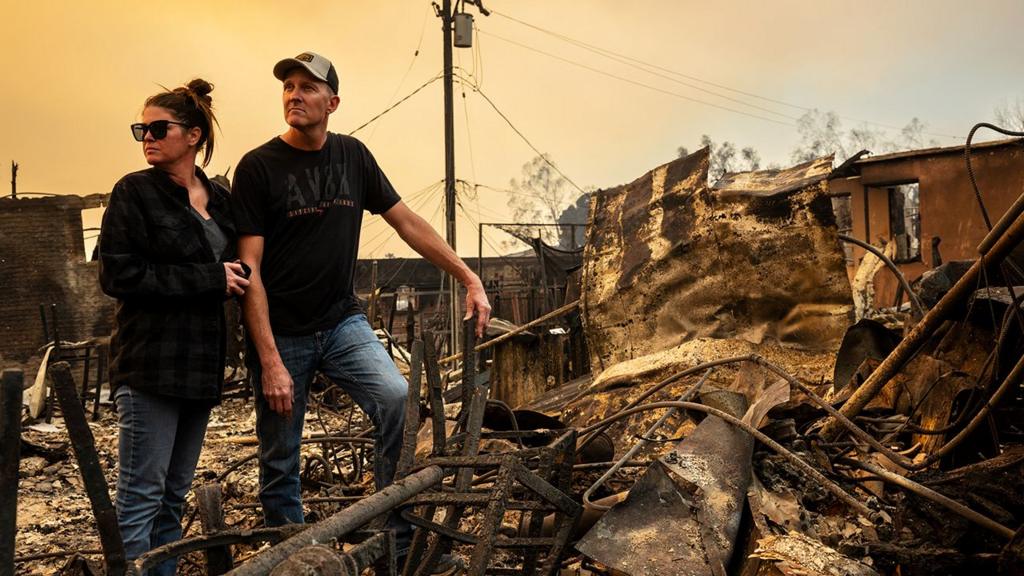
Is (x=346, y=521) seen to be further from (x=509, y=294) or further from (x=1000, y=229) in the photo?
(x=509, y=294)

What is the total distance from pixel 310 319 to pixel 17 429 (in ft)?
5.47

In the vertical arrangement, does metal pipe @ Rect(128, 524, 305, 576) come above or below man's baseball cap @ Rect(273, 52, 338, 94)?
below

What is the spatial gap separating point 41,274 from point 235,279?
52.6 ft

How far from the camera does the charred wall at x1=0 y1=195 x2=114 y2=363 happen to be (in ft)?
52.9

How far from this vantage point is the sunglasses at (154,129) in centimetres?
269

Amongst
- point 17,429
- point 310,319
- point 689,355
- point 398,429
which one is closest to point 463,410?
point 398,429

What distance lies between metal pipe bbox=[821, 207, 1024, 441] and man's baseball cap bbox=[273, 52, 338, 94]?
2.75 m

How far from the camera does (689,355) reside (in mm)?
5539

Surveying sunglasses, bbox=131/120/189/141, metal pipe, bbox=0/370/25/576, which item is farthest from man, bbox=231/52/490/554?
metal pipe, bbox=0/370/25/576

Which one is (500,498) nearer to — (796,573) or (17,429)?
(796,573)

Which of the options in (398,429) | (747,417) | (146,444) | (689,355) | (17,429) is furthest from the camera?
(689,355)

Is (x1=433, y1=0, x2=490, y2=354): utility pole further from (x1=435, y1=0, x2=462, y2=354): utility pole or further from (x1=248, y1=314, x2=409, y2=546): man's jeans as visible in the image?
(x1=248, y1=314, x2=409, y2=546): man's jeans

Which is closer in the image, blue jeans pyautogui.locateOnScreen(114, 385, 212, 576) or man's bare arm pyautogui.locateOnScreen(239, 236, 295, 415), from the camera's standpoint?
blue jeans pyautogui.locateOnScreen(114, 385, 212, 576)

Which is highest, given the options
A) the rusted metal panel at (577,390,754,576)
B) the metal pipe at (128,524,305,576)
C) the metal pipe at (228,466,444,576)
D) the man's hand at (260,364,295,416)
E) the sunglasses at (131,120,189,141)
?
the sunglasses at (131,120,189,141)
